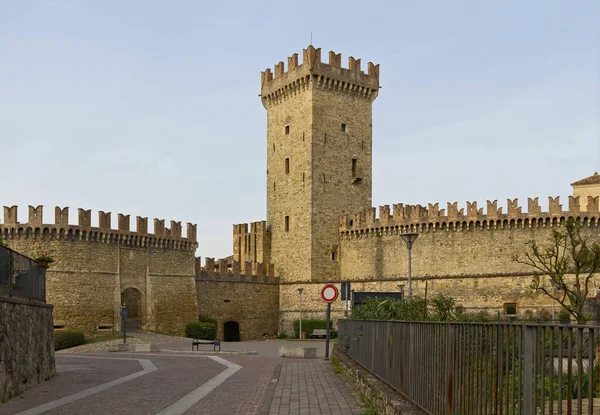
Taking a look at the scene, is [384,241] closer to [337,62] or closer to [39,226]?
[337,62]

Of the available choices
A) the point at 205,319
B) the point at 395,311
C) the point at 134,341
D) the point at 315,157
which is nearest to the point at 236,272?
the point at 205,319

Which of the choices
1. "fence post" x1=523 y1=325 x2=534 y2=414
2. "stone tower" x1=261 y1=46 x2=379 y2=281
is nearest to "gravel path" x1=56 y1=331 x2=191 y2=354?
"stone tower" x1=261 y1=46 x2=379 y2=281

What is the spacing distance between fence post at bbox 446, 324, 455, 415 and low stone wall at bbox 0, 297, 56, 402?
9246 millimetres

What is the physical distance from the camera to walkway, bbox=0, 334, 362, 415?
1255 centimetres

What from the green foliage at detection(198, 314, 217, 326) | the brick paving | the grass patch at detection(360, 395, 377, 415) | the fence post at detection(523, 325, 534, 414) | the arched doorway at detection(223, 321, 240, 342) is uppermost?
the fence post at detection(523, 325, 534, 414)

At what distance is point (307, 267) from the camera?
54438 mm

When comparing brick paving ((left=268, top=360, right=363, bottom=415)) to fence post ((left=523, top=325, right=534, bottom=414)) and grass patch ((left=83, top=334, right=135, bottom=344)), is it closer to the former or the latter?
fence post ((left=523, top=325, right=534, bottom=414))

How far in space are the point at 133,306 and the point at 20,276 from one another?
3580 centimetres

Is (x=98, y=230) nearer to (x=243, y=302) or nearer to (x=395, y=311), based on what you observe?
(x=243, y=302)

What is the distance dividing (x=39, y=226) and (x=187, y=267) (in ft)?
35.0

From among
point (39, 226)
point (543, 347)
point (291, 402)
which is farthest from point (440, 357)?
point (39, 226)

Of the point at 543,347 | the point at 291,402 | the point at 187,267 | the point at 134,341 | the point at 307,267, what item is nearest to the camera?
the point at 543,347

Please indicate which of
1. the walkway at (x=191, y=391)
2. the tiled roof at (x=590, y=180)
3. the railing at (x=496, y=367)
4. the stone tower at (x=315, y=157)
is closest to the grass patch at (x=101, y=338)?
the stone tower at (x=315, y=157)

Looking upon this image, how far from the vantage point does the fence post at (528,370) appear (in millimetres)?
5656
